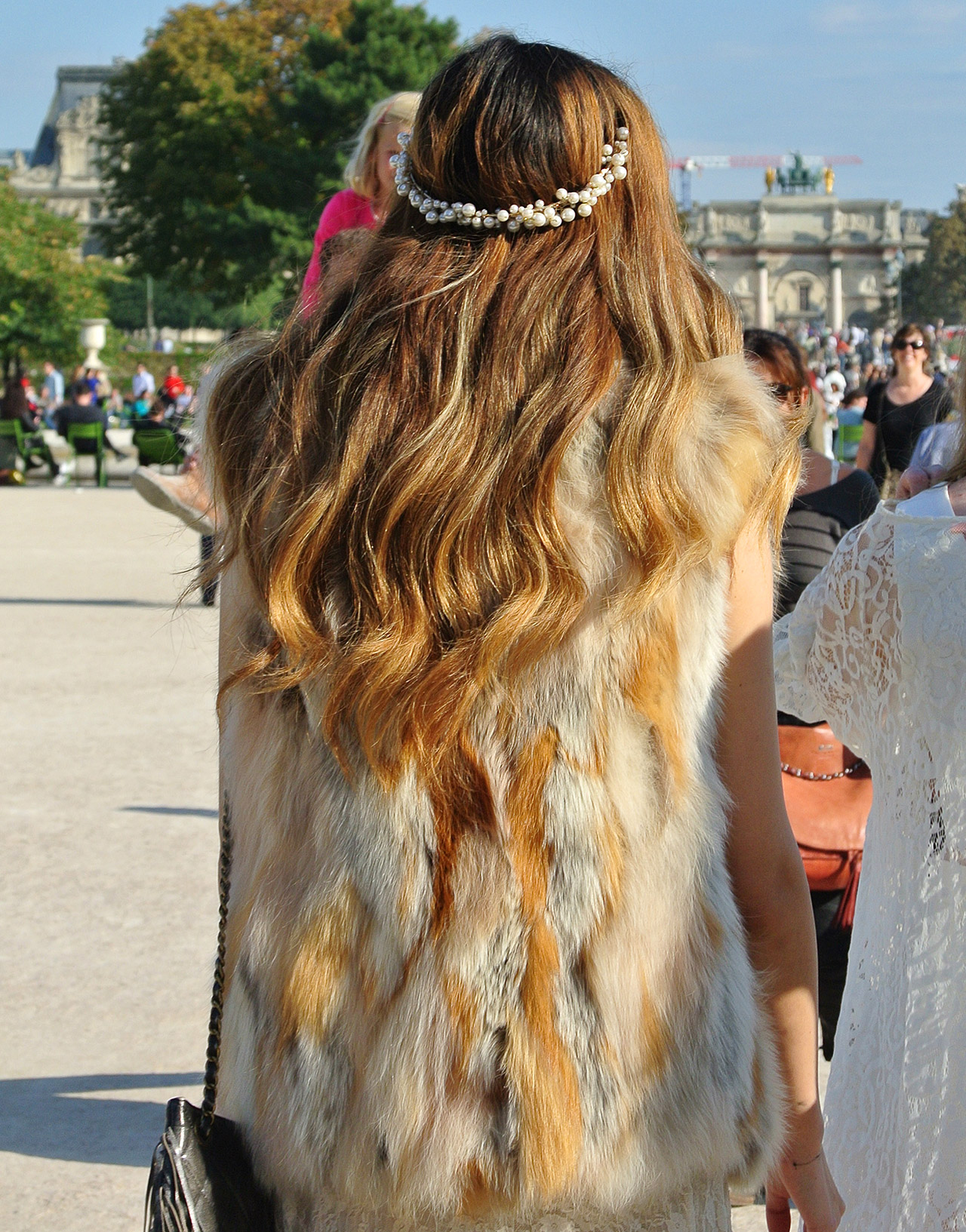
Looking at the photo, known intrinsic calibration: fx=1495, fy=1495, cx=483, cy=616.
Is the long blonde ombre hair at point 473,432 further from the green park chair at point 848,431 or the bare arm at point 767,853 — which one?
the green park chair at point 848,431

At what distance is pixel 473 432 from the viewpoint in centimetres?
142

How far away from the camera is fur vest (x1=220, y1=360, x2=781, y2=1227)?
1407mm

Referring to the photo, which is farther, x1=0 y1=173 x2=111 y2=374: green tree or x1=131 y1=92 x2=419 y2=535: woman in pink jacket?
x1=0 y1=173 x2=111 y2=374: green tree

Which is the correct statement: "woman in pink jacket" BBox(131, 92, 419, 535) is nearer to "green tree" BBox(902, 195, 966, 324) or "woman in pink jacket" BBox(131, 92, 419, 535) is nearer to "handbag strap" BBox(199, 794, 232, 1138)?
"handbag strap" BBox(199, 794, 232, 1138)

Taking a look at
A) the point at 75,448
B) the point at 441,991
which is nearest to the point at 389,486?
the point at 441,991

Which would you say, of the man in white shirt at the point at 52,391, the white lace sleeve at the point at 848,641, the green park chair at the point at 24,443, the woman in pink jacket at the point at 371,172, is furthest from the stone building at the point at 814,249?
the white lace sleeve at the point at 848,641

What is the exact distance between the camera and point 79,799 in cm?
590

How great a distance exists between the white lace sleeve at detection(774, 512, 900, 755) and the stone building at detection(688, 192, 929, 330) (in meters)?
102

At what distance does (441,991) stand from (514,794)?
0.65 feet

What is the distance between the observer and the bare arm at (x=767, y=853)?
5.12 feet

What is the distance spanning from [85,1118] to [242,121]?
38.5m

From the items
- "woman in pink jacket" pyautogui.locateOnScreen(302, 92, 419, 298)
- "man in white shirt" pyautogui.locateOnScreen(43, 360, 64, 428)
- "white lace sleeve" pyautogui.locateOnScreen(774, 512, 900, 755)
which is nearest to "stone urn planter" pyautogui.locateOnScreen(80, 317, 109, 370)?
"man in white shirt" pyautogui.locateOnScreen(43, 360, 64, 428)

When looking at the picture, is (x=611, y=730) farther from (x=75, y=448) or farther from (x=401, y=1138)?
(x=75, y=448)

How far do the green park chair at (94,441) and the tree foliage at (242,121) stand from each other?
13.0 m
